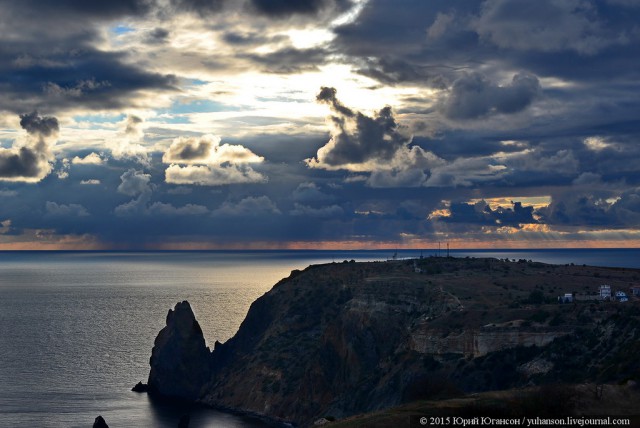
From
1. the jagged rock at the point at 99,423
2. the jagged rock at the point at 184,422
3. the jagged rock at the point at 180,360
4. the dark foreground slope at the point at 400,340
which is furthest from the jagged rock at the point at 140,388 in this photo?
the jagged rock at the point at 99,423

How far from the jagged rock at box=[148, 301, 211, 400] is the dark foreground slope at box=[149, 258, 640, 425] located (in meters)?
0.26

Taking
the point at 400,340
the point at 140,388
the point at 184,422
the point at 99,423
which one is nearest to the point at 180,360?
the point at 140,388

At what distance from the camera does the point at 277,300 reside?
167 m

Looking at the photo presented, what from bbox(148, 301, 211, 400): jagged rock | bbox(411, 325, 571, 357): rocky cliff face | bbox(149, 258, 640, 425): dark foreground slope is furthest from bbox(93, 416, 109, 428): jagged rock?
bbox(411, 325, 571, 357): rocky cliff face

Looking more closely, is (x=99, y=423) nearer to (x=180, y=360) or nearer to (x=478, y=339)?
(x=180, y=360)

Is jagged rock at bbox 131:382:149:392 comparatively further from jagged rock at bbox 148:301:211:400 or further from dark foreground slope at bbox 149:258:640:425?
dark foreground slope at bbox 149:258:640:425

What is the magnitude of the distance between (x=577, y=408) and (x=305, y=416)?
2655 inches

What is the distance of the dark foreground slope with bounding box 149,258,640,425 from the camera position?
100000 mm

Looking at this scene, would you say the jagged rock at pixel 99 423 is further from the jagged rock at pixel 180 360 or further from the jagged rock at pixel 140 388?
the jagged rock at pixel 180 360

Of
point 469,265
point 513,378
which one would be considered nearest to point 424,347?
point 513,378

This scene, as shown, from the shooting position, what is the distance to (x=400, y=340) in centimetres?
12656

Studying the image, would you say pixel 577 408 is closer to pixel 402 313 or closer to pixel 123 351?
pixel 402 313

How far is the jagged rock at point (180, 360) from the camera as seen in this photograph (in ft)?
467

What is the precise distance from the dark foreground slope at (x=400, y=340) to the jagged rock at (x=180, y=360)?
0.86 feet
